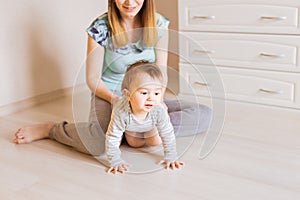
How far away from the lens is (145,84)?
43.9 inches

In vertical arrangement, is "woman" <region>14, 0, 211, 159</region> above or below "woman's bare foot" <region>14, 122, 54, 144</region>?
above

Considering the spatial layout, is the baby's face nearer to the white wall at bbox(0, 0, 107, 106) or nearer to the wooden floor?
the wooden floor

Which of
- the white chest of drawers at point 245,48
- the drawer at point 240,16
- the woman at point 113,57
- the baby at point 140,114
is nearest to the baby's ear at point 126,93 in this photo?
the baby at point 140,114

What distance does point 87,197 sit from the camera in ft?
Result: 3.59

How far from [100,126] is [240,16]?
Answer: 32.2 inches

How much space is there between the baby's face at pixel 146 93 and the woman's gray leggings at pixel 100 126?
0.76 feet

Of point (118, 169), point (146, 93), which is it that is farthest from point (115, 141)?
point (146, 93)

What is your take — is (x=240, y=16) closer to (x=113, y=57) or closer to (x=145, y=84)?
(x=113, y=57)

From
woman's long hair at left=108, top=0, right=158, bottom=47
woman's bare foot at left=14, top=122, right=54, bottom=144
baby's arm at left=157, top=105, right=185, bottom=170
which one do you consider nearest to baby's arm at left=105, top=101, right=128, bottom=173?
baby's arm at left=157, top=105, right=185, bottom=170

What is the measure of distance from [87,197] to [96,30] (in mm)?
562

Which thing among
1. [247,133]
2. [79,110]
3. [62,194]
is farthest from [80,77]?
[247,133]

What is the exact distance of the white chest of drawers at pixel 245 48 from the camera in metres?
1.69

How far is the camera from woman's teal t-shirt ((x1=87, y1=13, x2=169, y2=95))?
1.29 metres

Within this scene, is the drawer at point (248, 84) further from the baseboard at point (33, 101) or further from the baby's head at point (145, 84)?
the baseboard at point (33, 101)
